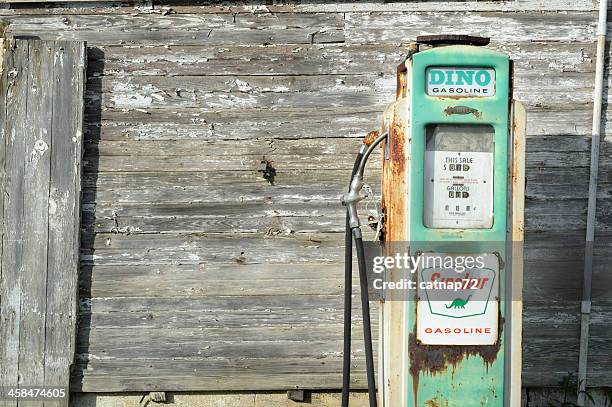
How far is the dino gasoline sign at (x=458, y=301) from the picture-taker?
3.69 meters

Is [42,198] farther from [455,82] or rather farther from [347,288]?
[455,82]

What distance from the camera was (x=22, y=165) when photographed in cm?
488

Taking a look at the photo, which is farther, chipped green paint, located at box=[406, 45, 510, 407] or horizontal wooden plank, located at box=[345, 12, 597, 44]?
horizontal wooden plank, located at box=[345, 12, 597, 44]

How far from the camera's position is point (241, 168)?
195 inches

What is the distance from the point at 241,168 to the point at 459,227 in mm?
1736

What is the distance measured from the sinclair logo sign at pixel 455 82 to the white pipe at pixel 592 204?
60.8 inches

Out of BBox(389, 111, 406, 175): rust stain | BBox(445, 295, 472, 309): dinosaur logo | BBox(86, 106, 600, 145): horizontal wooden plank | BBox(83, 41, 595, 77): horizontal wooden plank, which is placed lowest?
BBox(445, 295, 472, 309): dinosaur logo

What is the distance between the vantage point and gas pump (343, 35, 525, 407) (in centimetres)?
368

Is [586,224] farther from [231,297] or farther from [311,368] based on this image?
[231,297]

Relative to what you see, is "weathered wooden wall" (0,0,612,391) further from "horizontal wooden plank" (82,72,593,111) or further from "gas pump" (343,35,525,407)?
"gas pump" (343,35,525,407)

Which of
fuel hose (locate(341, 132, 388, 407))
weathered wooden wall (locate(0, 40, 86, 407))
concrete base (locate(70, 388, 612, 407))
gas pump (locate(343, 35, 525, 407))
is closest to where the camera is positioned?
gas pump (locate(343, 35, 525, 407))

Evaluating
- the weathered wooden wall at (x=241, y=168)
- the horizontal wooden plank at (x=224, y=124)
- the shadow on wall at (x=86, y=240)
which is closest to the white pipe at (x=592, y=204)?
the weathered wooden wall at (x=241, y=168)

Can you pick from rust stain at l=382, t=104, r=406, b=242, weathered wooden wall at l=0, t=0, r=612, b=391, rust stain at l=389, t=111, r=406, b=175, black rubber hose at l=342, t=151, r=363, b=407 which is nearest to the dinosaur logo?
rust stain at l=382, t=104, r=406, b=242

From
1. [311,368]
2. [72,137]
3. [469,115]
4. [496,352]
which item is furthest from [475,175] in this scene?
[72,137]
